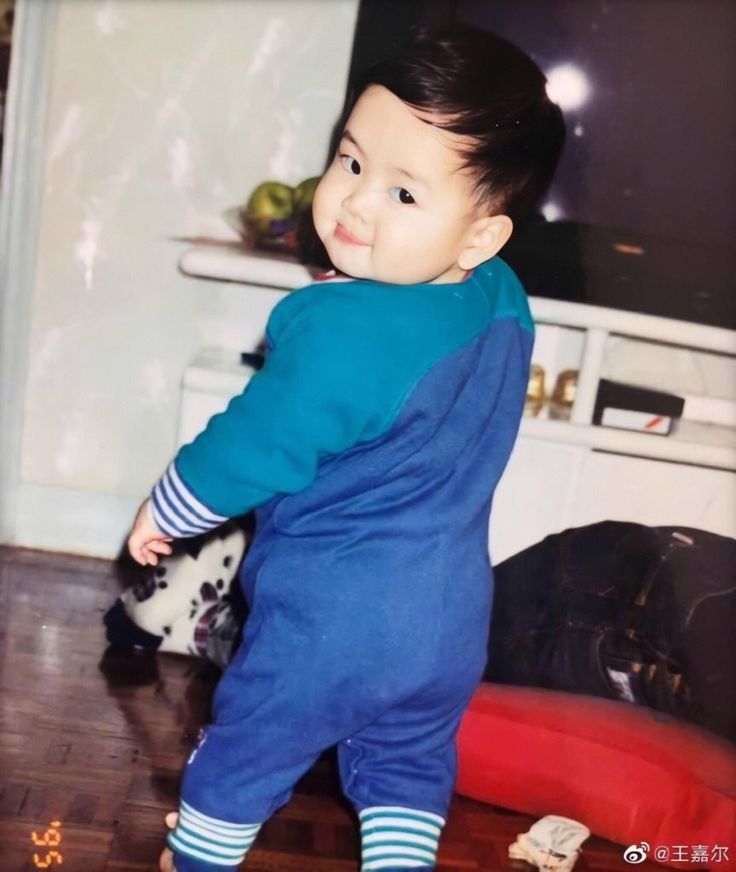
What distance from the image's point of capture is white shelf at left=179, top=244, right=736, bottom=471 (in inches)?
52.9

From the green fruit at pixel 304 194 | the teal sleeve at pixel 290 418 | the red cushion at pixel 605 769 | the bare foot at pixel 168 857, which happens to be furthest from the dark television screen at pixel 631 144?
the bare foot at pixel 168 857

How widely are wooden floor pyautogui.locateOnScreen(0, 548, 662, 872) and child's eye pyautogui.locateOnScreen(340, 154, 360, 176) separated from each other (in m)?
0.65

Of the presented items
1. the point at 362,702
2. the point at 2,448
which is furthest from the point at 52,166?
the point at 362,702

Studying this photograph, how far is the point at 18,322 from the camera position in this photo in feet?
5.35

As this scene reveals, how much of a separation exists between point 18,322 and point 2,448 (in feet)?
0.66

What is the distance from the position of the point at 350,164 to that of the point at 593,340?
0.61 meters

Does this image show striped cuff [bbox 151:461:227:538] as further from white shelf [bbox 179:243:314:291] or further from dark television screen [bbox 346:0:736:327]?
dark television screen [bbox 346:0:736:327]

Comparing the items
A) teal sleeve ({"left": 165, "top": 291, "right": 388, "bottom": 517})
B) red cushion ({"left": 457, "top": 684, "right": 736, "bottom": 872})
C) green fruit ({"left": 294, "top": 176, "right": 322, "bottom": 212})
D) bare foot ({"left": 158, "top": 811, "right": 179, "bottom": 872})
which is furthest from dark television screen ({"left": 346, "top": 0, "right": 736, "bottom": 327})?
bare foot ({"left": 158, "top": 811, "right": 179, "bottom": 872})

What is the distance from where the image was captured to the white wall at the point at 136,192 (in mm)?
1562

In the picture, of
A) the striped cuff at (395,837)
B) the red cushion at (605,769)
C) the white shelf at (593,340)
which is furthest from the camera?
the white shelf at (593,340)

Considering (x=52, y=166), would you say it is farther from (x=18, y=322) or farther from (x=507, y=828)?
(x=507, y=828)

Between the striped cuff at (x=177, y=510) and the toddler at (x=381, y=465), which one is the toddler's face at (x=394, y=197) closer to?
the toddler at (x=381, y=465)

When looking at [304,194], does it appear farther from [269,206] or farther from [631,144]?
[631,144]

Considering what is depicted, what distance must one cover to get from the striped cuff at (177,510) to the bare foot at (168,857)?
0.29 meters
